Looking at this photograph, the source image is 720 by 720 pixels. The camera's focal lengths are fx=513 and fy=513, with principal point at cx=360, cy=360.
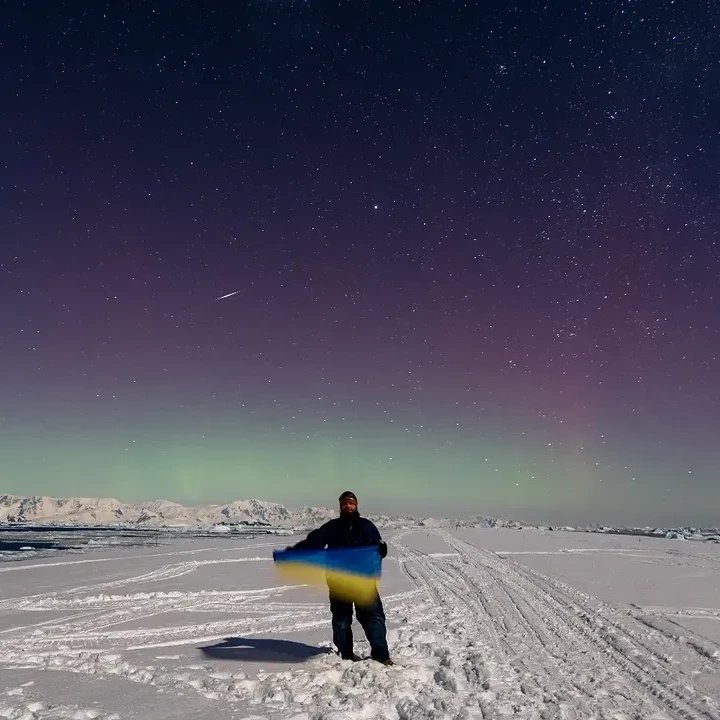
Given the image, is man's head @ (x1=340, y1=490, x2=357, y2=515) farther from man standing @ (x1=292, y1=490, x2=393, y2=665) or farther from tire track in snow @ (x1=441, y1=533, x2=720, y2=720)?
tire track in snow @ (x1=441, y1=533, x2=720, y2=720)

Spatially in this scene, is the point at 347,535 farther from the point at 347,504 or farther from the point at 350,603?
the point at 350,603

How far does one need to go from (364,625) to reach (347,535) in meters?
1.12

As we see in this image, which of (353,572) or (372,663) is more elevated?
(353,572)

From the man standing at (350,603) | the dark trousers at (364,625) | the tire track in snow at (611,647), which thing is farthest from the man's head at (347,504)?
the tire track in snow at (611,647)

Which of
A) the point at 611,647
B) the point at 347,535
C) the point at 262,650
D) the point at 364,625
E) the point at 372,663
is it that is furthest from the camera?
the point at 611,647

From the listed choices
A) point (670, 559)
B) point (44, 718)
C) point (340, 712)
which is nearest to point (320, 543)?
point (340, 712)

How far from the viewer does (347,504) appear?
263 inches

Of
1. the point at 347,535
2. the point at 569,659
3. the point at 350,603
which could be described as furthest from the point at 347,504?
the point at 569,659

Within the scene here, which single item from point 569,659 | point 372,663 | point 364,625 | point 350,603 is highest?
point 350,603

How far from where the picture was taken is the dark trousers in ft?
21.0

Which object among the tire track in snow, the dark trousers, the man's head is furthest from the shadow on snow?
the tire track in snow

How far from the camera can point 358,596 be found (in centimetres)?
650

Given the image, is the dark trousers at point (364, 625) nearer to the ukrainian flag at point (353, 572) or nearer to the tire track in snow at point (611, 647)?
the ukrainian flag at point (353, 572)

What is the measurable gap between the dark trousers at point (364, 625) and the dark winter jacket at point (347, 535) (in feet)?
2.20
